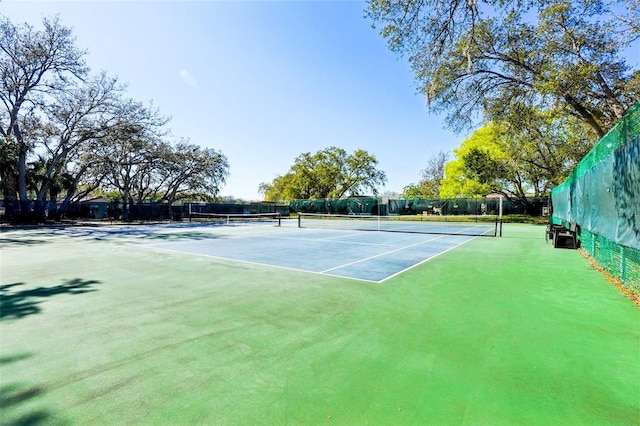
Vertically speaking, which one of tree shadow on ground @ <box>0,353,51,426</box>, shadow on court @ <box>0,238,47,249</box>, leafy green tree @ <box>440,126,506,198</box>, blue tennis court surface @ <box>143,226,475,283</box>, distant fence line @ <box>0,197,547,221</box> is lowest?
tree shadow on ground @ <box>0,353,51,426</box>

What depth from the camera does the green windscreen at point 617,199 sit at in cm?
405

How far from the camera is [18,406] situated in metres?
2.13

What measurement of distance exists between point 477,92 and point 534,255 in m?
8.54

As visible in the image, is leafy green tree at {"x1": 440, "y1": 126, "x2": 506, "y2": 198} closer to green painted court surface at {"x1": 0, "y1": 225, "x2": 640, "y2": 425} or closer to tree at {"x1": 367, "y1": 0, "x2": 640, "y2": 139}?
tree at {"x1": 367, "y1": 0, "x2": 640, "y2": 139}

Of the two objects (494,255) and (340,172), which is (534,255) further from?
(340,172)

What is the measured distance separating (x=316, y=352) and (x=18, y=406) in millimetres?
2199

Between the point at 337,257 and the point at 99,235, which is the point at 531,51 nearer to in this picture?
the point at 337,257

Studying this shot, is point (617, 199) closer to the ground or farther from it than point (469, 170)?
closer to the ground

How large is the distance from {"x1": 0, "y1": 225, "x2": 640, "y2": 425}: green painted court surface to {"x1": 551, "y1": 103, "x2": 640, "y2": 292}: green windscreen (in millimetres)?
665

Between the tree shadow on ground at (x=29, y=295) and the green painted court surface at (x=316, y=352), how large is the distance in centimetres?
4

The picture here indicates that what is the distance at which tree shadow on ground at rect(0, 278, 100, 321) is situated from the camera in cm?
399

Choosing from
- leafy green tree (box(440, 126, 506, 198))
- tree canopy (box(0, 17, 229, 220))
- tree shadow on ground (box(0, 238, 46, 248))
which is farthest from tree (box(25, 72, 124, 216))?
leafy green tree (box(440, 126, 506, 198))

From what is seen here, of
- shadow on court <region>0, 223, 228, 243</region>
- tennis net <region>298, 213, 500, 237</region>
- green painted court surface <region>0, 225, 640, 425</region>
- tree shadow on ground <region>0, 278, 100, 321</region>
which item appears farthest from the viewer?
tennis net <region>298, 213, 500, 237</region>

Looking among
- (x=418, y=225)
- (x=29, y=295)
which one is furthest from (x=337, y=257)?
(x=418, y=225)
